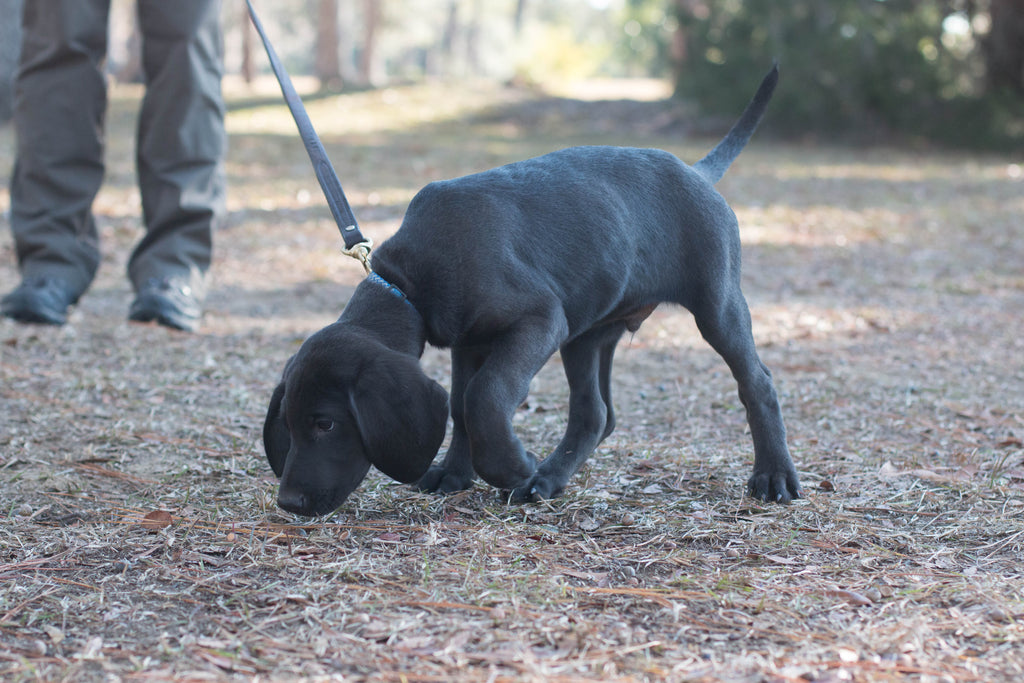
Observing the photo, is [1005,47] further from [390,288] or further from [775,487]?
[390,288]

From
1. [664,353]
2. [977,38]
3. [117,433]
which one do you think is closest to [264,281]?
[664,353]

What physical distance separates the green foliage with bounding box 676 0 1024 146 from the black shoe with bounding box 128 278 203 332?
13.1 m

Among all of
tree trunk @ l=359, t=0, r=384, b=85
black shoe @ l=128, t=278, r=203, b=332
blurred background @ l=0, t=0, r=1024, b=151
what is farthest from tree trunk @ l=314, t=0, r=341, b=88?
black shoe @ l=128, t=278, r=203, b=332

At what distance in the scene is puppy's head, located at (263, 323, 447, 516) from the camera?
2529 mm

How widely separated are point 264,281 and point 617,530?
15.2 feet

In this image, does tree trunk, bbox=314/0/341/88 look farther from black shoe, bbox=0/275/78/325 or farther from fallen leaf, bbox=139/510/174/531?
fallen leaf, bbox=139/510/174/531

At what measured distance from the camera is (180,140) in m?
5.18

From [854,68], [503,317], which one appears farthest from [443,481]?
[854,68]

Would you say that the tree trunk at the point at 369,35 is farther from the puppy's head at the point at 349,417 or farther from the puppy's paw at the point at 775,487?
the puppy's head at the point at 349,417

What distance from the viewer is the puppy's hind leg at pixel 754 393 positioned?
306 centimetres

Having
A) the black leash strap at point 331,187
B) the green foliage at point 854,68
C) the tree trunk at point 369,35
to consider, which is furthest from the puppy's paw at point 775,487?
the tree trunk at point 369,35

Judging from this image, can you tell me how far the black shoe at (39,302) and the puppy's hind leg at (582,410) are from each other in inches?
116

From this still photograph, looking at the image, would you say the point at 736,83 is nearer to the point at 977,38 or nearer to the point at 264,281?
the point at 977,38

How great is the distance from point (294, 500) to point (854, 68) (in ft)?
50.9
